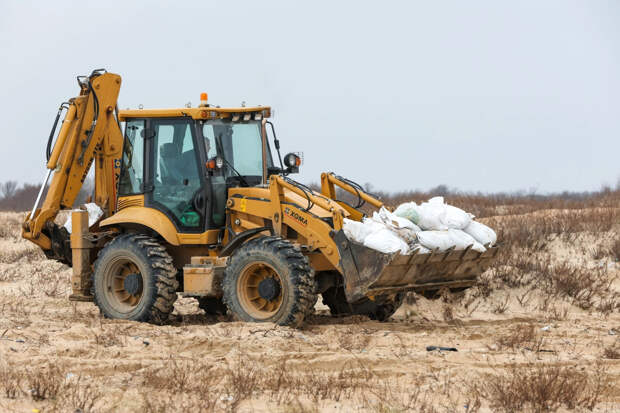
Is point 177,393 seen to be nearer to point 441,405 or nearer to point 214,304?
point 441,405

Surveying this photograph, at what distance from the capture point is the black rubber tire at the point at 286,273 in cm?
1064

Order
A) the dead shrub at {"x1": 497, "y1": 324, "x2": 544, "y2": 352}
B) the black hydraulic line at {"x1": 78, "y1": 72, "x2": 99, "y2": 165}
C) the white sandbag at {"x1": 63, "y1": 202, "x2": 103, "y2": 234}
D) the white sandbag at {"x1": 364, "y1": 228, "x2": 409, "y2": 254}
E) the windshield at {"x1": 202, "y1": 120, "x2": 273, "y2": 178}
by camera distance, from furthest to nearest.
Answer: the black hydraulic line at {"x1": 78, "y1": 72, "x2": 99, "y2": 165}
the white sandbag at {"x1": 63, "y1": 202, "x2": 103, "y2": 234}
the windshield at {"x1": 202, "y1": 120, "x2": 273, "y2": 178}
the white sandbag at {"x1": 364, "y1": 228, "x2": 409, "y2": 254}
the dead shrub at {"x1": 497, "y1": 324, "x2": 544, "y2": 352}

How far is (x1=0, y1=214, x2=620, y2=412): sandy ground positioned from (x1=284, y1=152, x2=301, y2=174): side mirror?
75.4 inches

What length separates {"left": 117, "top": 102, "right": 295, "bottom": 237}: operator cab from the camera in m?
11.9

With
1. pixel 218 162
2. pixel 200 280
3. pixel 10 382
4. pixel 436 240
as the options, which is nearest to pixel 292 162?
pixel 218 162

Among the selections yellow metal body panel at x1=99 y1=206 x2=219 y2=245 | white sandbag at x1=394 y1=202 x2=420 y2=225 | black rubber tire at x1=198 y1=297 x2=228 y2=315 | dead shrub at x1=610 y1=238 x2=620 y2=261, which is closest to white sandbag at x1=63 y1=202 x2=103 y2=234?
yellow metal body panel at x1=99 y1=206 x2=219 y2=245

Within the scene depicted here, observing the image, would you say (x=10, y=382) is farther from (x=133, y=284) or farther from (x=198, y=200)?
(x=198, y=200)

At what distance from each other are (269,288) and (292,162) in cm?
213

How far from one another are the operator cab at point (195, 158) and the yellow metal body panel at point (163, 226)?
69 millimetres

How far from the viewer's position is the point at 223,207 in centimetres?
1202

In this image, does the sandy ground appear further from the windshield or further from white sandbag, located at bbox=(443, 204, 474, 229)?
the windshield

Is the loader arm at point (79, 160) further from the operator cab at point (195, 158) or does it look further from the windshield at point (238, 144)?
the windshield at point (238, 144)

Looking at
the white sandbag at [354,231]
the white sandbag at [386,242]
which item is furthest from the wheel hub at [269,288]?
the white sandbag at [386,242]

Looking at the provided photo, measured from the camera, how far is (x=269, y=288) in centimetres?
1095
